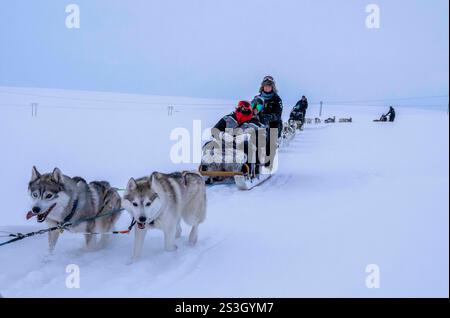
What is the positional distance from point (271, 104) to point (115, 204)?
14.6 ft

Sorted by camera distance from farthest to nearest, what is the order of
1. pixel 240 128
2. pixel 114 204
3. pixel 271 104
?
pixel 271 104 < pixel 240 128 < pixel 114 204

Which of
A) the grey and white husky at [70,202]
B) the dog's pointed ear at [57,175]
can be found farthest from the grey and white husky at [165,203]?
the dog's pointed ear at [57,175]

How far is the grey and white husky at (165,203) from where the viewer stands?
8.43 ft

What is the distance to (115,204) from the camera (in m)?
3.14

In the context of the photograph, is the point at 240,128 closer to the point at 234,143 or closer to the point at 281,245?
the point at 234,143

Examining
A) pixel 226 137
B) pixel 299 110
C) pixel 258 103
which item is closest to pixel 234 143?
pixel 226 137

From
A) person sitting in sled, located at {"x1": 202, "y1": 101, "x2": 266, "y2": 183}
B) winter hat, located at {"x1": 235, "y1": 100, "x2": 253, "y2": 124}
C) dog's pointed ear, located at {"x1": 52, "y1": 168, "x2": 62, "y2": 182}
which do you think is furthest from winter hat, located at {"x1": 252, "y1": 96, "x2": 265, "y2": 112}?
dog's pointed ear, located at {"x1": 52, "y1": 168, "x2": 62, "y2": 182}

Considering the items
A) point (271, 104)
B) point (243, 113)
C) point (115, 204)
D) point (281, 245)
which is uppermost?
point (271, 104)

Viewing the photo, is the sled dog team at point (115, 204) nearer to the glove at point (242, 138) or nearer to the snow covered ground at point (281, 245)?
the snow covered ground at point (281, 245)

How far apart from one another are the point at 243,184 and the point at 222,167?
13.5 inches

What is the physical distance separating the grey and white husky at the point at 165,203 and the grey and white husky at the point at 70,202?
1.32ft

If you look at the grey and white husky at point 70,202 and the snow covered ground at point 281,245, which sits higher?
the grey and white husky at point 70,202
